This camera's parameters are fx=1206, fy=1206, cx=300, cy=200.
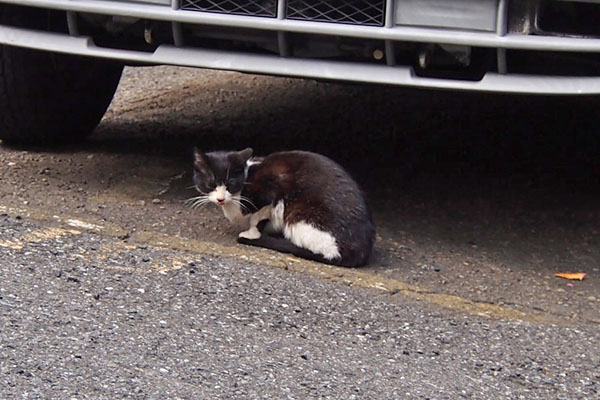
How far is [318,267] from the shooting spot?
182 inches

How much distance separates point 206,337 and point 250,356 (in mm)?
183

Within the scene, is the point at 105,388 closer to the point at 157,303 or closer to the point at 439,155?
the point at 157,303

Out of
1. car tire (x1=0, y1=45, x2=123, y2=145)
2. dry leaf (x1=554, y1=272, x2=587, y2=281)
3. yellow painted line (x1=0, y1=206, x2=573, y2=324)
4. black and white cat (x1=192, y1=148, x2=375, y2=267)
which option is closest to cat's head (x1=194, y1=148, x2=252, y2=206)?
black and white cat (x1=192, y1=148, x2=375, y2=267)

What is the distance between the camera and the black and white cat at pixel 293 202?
15.3 ft

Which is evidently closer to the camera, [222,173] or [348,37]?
[348,37]

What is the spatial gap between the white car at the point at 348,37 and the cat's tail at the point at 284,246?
2.21ft

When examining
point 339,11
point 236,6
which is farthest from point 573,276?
point 236,6

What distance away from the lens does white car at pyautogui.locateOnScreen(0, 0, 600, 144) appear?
4.37 metres

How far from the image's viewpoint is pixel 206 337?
12.1 feet

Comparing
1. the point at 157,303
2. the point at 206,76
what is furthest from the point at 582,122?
the point at 157,303

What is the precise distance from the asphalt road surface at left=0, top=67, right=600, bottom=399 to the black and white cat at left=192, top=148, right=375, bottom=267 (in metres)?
0.11

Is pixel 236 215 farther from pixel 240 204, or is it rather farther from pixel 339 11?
pixel 339 11

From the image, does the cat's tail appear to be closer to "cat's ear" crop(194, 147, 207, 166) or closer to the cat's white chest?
the cat's white chest

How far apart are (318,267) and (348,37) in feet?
2.89
